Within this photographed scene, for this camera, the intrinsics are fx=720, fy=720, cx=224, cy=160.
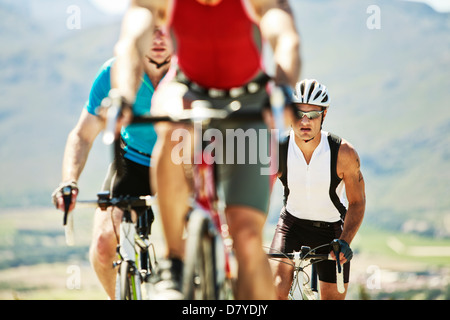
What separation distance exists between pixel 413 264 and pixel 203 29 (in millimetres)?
153368

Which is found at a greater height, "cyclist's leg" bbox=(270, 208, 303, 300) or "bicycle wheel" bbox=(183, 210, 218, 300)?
"cyclist's leg" bbox=(270, 208, 303, 300)

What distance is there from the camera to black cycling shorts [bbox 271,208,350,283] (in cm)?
738

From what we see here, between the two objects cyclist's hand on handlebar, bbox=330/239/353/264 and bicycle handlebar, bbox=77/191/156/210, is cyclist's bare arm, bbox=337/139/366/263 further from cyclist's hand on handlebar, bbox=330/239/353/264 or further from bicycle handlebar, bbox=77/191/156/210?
bicycle handlebar, bbox=77/191/156/210

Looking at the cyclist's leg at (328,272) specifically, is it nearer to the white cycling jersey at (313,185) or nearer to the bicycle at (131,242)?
the white cycling jersey at (313,185)

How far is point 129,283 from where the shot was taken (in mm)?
5398

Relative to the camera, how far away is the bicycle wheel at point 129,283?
5336mm

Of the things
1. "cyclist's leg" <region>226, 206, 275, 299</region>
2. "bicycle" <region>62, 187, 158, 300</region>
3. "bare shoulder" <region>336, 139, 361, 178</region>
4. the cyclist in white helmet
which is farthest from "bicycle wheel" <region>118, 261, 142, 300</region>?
"bare shoulder" <region>336, 139, 361, 178</region>

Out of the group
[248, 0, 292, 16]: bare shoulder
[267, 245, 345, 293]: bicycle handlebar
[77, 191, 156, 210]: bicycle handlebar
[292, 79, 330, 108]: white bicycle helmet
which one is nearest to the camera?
[248, 0, 292, 16]: bare shoulder

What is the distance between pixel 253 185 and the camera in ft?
12.9

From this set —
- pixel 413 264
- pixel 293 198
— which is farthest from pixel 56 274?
pixel 293 198

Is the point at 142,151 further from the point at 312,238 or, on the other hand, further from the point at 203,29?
the point at 203,29

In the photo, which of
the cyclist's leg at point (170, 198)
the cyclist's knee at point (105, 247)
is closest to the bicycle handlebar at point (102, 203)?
the cyclist's knee at point (105, 247)

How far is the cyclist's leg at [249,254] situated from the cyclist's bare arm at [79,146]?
2.31 meters

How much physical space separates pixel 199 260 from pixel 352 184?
3.74 m
